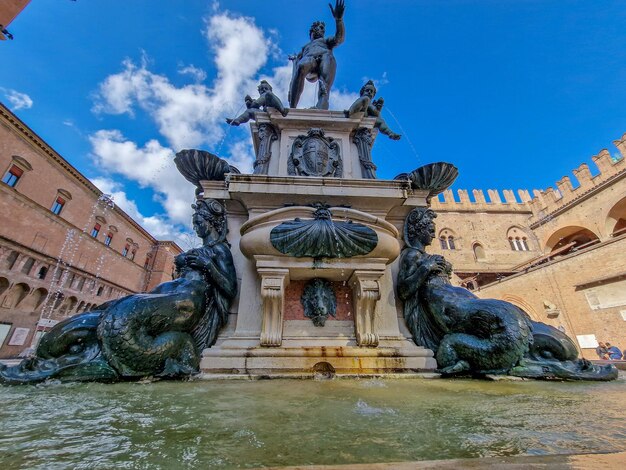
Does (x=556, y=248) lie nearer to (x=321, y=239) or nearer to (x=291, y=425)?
(x=321, y=239)

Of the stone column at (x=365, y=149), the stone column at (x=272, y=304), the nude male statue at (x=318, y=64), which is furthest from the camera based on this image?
the nude male statue at (x=318, y=64)

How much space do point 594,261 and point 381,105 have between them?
18971mm

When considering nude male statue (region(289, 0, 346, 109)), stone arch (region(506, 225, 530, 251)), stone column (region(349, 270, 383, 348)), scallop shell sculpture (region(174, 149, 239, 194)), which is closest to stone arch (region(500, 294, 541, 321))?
stone arch (region(506, 225, 530, 251))

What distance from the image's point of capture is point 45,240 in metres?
21.0

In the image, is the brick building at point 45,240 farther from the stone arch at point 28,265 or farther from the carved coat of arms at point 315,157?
the carved coat of arms at point 315,157

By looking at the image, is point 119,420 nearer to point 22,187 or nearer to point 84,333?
point 84,333

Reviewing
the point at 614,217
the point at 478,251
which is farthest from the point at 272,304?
the point at 478,251

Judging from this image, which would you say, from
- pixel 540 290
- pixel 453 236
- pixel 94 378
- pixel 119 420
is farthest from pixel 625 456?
pixel 453 236

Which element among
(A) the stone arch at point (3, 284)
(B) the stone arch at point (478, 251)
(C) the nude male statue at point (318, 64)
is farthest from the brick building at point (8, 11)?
(B) the stone arch at point (478, 251)

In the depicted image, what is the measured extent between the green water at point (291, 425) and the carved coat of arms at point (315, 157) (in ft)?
10.8

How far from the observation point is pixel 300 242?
330 cm

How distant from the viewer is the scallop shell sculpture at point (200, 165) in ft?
13.3

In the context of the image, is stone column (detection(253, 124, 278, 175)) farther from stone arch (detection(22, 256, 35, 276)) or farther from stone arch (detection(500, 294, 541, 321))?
stone arch (detection(22, 256, 35, 276))

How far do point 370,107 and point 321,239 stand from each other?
3.26 metres
